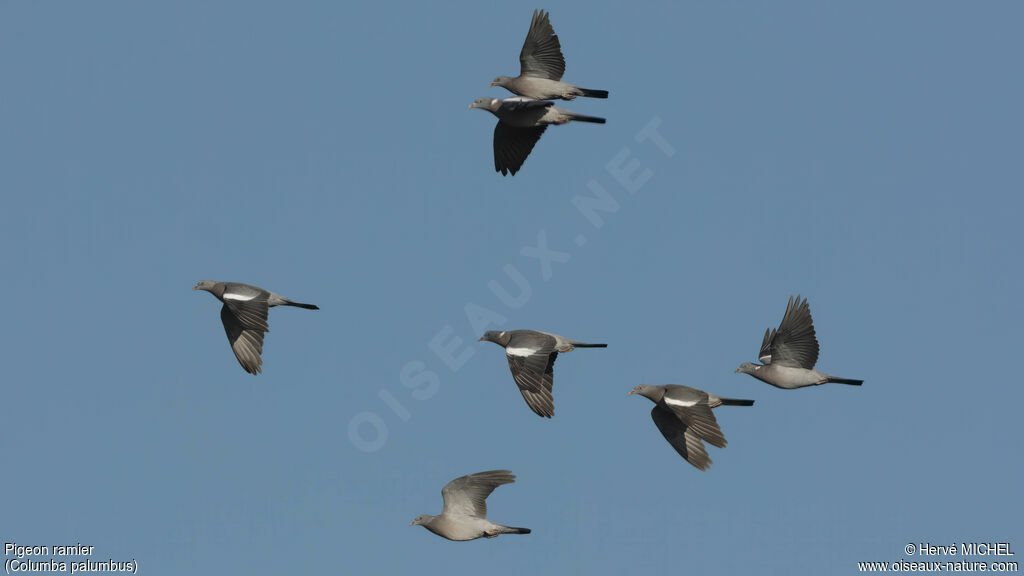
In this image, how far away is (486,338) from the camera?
112 ft

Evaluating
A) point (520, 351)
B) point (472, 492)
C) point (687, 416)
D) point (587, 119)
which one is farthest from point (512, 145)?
point (472, 492)

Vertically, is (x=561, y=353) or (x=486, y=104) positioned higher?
(x=486, y=104)

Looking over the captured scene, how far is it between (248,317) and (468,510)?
6.75 meters

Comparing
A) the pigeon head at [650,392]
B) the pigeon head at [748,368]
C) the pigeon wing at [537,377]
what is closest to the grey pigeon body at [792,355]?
the pigeon head at [748,368]

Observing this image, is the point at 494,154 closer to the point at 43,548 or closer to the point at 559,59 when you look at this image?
the point at 559,59

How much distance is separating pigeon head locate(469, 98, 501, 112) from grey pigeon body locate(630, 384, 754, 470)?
7361 millimetres

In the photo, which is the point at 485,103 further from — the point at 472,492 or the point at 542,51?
the point at 472,492

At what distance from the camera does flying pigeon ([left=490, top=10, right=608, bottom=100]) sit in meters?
32.6

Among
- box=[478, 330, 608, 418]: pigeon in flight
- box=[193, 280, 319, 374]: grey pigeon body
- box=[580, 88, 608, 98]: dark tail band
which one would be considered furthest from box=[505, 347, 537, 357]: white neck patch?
box=[580, 88, 608, 98]: dark tail band

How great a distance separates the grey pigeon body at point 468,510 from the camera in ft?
103

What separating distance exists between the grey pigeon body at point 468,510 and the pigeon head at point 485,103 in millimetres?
8663

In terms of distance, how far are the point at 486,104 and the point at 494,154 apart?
1.25 m

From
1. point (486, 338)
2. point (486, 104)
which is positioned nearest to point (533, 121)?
point (486, 104)

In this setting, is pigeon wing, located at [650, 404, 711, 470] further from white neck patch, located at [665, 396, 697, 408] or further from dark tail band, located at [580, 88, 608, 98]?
dark tail band, located at [580, 88, 608, 98]
